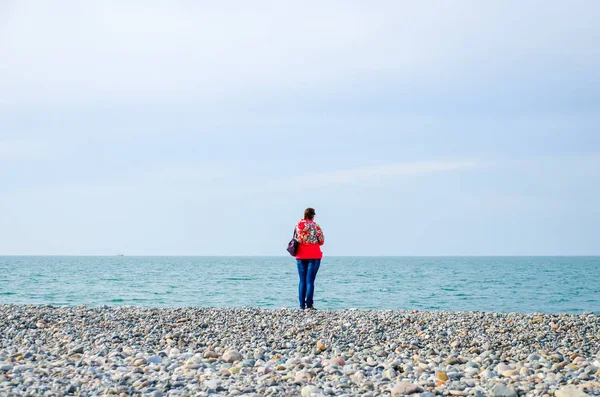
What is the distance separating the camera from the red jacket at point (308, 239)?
13047 millimetres

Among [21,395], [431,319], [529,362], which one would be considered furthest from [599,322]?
[21,395]

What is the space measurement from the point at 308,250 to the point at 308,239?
0.85ft

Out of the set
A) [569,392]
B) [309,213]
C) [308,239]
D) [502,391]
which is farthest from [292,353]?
[309,213]

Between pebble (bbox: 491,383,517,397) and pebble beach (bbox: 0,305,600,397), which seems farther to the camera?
pebble beach (bbox: 0,305,600,397)

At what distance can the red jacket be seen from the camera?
13047 mm

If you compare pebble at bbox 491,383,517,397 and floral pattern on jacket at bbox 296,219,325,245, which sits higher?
floral pattern on jacket at bbox 296,219,325,245

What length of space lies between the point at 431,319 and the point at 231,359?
15.4ft

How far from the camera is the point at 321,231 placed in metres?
13.2

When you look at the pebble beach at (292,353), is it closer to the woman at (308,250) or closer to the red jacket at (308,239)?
the woman at (308,250)

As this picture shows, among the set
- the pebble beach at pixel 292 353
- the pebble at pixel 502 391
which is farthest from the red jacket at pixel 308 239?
the pebble at pixel 502 391

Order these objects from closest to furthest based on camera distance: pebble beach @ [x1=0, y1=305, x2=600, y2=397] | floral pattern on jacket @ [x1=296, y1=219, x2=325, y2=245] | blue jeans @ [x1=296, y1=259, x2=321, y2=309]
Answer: pebble beach @ [x1=0, y1=305, x2=600, y2=397]
floral pattern on jacket @ [x1=296, y1=219, x2=325, y2=245]
blue jeans @ [x1=296, y1=259, x2=321, y2=309]

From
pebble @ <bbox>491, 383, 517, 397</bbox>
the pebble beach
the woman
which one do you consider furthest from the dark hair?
pebble @ <bbox>491, 383, 517, 397</bbox>

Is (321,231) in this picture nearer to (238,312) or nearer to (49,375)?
(238,312)

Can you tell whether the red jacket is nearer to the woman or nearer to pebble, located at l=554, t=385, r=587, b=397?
the woman
